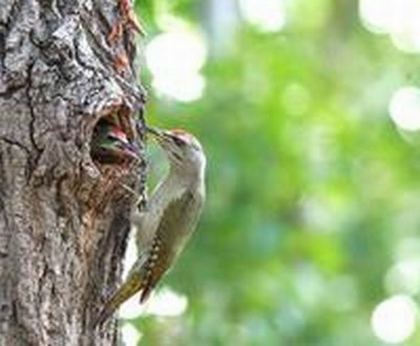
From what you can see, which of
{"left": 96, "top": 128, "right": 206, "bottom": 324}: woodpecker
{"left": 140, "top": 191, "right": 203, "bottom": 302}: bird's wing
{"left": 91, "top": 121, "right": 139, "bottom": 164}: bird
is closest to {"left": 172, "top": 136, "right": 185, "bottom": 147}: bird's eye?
{"left": 96, "top": 128, "right": 206, "bottom": 324}: woodpecker

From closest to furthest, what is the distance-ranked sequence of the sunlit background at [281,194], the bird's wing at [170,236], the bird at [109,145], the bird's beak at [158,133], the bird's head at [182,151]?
the bird at [109,145]
the bird's wing at [170,236]
the bird's beak at [158,133]
the bird's head at [182,151]
the sunlit background at [281,194]

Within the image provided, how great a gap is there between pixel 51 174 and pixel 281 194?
213 inches

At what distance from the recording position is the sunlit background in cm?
812

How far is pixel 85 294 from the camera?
186 inches

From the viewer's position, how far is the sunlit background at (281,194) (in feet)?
26.7

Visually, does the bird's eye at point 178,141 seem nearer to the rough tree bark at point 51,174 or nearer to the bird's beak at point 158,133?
the bird's beak at point 158,133

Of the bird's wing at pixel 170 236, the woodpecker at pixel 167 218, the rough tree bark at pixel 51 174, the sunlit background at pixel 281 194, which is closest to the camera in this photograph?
the rough tree bark at pixel 51 174

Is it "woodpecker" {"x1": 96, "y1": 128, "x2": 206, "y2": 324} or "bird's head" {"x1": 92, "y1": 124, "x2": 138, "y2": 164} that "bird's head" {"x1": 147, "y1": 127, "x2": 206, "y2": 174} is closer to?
"woodpecker" {"x1": 96, "y1": 128, "x2": 206, "y2": 324}

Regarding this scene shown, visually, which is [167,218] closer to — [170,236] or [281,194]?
[170,236]

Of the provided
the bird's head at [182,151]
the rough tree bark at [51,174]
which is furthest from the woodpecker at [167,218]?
the rough tree bark at [51,174]

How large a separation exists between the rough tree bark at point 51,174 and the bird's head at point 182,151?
848mm

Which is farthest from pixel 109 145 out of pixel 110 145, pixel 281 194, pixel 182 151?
pixel 281 194

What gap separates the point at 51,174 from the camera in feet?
14.9

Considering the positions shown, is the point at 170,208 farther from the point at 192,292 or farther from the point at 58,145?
the point at 192,292
